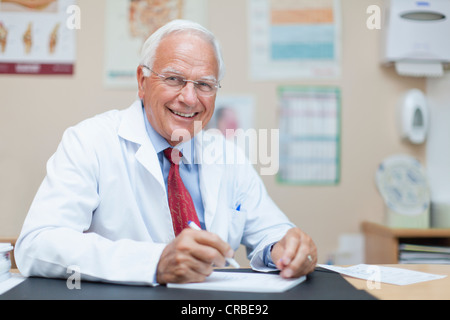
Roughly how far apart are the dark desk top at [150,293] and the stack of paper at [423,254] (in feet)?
3.67

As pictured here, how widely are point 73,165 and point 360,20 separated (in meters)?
1.66

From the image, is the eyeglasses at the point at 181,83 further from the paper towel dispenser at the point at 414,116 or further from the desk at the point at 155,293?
the paper towel dispenser at the point at 414,116

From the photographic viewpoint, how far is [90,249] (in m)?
0.89

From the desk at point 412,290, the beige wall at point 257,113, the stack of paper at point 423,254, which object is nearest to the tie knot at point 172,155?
the desk at point 412,290

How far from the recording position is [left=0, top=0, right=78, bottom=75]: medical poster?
81.4 inches

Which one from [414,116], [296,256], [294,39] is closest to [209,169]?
[296,256]

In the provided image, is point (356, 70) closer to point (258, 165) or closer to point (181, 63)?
point (258, 165)

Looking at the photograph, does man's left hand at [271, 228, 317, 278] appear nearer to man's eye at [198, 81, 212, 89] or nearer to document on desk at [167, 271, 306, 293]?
document on desk at [167, 271, 306, 293]

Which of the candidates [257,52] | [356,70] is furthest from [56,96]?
[356,70]

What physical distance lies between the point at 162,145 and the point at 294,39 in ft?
3.62

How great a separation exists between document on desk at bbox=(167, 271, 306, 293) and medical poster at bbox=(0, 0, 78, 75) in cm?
153

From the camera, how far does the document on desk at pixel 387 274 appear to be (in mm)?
939
